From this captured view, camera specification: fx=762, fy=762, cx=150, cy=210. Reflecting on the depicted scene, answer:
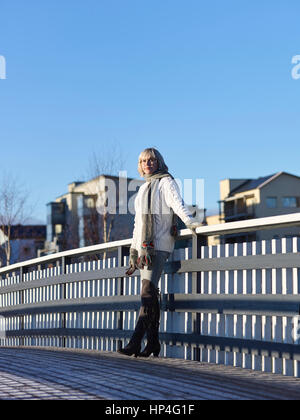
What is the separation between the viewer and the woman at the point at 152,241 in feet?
25.2

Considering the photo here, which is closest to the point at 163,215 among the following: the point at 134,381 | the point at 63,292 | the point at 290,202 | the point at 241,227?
the point at 241,227

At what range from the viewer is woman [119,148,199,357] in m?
7.70

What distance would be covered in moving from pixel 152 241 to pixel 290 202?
269 ft

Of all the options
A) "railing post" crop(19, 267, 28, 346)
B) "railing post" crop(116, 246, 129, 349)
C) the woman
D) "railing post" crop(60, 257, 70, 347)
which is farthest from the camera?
"railing post" crop(19, 267, 28, 346)

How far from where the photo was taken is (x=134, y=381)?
5836 mm

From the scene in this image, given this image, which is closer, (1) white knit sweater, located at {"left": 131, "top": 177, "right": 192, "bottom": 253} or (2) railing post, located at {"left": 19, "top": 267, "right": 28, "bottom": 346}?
(1) white knit sweater, located at {"left": 131, "top": 177, "right": 192, "bottom": 253}

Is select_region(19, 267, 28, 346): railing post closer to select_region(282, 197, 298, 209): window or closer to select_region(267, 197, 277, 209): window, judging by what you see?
select_region(267, 197, 277, 209): window

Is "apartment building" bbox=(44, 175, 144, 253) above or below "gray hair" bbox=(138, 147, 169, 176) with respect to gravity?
above

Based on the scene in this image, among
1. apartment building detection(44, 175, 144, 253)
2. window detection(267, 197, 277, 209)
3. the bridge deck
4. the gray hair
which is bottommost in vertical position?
the bridge deck

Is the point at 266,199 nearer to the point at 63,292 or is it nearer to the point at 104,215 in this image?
the point at 104,215

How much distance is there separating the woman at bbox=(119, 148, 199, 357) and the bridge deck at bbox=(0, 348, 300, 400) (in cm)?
30

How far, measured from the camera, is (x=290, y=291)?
6609 mm

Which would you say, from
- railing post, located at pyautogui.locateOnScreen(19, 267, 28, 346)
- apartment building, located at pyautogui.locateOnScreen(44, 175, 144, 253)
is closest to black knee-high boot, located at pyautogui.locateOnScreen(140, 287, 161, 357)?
railing post, located at pyautogui.locateOnScreen(19, 267, 28, 346)

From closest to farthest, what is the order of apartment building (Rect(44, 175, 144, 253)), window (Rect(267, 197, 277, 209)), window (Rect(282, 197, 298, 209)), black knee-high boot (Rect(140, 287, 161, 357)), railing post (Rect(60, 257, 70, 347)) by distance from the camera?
black knee-high boot (Rect(140, 287, 161, 357)), railing post (Rect(60, 257, 70, 347)), apartment building (Rect(44, 175, 144, 253)), window (Rect(267, 197, 277, 209)), window (Rect(282, 197, 298, 209))
